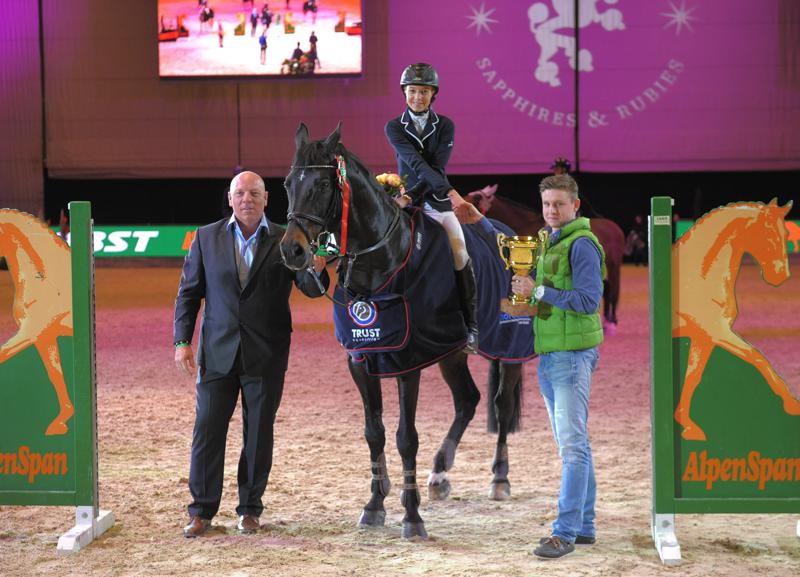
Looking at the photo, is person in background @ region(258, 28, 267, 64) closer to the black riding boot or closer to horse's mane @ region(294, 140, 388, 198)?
the black riding boot

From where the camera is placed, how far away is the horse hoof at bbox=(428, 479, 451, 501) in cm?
535

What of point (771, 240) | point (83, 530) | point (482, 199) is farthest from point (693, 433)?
point (482, 199)

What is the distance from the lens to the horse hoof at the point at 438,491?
5.35m

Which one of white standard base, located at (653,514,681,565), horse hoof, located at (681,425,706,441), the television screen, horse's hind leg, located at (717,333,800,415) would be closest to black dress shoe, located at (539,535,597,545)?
white standard base, located at (653,514,681,565)

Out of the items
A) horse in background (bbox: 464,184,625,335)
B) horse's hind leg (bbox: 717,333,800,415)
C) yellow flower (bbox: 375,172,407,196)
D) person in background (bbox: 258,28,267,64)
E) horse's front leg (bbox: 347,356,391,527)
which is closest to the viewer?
horse's hind leg (bbox: 717,333,800,415)

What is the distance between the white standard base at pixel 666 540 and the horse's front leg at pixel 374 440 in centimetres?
125

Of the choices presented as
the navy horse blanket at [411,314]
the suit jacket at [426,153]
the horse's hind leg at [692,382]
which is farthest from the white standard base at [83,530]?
the horse's hind leg at [692,382]

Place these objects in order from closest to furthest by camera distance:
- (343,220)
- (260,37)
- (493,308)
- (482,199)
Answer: (343,220)
(493,308)
(482,199)
(260,37)

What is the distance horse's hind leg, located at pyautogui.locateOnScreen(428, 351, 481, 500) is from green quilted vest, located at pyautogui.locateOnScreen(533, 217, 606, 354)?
1243 millimetres

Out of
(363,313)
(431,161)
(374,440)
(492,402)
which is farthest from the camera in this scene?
(492,402)

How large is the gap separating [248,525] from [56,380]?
108cm

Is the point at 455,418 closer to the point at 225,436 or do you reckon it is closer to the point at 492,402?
the point at 492,402

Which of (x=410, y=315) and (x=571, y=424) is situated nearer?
(x=571, y=424)

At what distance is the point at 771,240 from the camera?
4324 millimetres
